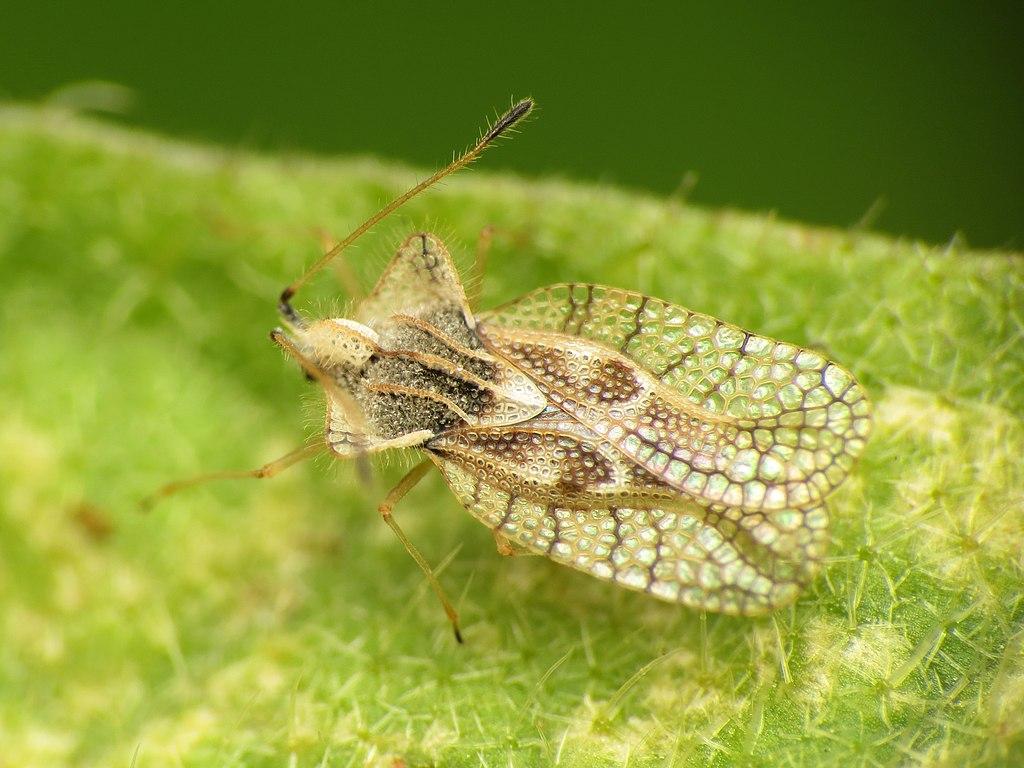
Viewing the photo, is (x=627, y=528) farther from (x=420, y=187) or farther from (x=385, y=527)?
(x=420, y=187)

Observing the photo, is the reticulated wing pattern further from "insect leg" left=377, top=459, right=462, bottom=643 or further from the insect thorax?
the insect thorax

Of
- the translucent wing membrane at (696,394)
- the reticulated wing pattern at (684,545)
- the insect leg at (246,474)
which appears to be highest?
the translucent wing membrane at (696,394)

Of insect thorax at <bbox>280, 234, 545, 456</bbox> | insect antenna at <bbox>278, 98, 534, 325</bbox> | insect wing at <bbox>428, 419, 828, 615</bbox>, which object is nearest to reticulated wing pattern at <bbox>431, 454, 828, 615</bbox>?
insect wing at <bbox>428, 419, 828, 615</bbox>

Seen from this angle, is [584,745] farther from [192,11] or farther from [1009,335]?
[192,11]

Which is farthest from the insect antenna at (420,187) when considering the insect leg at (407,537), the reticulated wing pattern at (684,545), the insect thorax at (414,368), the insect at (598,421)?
the reticulated wing pattern at (684,545)

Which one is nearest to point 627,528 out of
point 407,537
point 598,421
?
point 598,421

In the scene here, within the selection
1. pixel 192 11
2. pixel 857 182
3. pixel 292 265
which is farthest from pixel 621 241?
pixel 192 11

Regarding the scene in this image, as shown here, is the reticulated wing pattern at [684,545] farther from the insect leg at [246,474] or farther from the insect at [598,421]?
the insect leg at [246,474]
